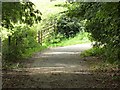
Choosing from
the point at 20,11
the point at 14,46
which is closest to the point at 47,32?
the point at 14,46

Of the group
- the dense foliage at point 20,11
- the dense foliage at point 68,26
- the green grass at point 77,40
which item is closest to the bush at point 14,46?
the dense foliage at point 20,11

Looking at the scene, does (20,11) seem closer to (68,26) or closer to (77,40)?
(77,40)

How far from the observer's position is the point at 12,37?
51.6ft

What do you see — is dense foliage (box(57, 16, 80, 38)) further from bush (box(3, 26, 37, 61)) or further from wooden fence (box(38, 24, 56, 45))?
bush (box(3, 26, 37, 61))

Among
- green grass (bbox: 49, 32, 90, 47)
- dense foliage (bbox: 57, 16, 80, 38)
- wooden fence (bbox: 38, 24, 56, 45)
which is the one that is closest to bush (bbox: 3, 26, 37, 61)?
wooden fence (bbox: 38, 24, 56, 45)

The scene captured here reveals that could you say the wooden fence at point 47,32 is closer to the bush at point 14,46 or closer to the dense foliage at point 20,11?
the bush at point 14,46

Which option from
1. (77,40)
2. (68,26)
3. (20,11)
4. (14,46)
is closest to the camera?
(20,11)

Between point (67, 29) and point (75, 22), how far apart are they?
1241mm

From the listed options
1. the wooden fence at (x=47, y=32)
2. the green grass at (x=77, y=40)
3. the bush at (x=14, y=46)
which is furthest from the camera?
the green grass at (x=77, y=40)

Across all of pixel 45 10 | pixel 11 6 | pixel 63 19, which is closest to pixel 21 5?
pixel 11 6

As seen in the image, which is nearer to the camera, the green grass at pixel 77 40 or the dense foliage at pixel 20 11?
the dense foliage at pixel 20 11

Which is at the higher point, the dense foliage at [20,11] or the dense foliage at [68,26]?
the dense foliage at [20,11]

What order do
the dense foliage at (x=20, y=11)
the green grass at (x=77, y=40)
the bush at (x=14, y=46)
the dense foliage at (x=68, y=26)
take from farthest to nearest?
the dense foliage at (x=68, y=26)
the green grass at (x=77, y=40)
the bush at (x=14, y=46)
the dense foliage at (x=20, y=11)

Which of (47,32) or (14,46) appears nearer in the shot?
(14,46)
